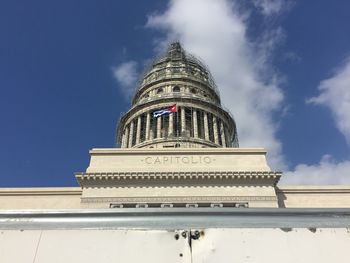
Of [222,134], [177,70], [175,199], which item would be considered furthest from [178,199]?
[177,70]

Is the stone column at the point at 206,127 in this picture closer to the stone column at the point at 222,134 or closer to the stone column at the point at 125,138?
the stone column at the point at 222,134

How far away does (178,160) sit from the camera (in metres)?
28.2

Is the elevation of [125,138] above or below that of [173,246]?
above

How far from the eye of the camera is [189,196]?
81.0ft

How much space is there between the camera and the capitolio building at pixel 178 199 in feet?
7.66

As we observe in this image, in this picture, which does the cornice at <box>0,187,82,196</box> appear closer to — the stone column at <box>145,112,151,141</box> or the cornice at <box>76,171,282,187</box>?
the cornice at <box>76,171,282,187</box>

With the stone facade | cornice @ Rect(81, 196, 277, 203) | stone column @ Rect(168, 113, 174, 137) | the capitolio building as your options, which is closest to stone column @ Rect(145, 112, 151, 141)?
the capitolio building

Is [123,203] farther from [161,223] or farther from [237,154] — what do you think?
[161,223]

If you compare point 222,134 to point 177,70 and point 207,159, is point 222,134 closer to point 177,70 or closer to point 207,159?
point 177,70

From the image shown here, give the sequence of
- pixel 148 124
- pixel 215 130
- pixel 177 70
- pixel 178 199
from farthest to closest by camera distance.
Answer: pixel 177 70 → pixel 215 130 → pixel 148 124 → pixel 178 199

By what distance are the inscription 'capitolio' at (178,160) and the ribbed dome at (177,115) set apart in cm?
1353

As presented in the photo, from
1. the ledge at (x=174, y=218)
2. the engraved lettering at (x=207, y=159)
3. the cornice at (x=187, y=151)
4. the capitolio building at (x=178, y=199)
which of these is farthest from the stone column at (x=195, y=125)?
the ledge at (x=174, y=218)

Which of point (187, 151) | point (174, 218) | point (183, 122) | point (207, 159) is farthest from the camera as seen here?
point (183, 122)

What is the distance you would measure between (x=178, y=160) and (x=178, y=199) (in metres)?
4.30
